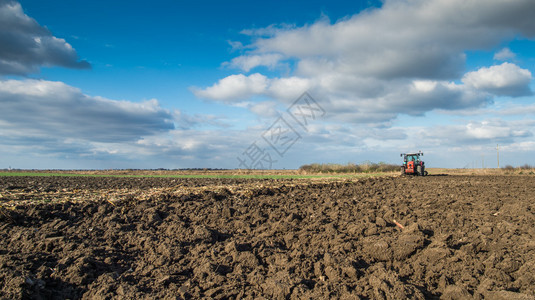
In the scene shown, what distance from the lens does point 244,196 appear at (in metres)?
13.1

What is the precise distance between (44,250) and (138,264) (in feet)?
7.53

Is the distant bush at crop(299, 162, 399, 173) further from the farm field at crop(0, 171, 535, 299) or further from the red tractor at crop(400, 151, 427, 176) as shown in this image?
the farm field at crop(0, 171, 535, 299)

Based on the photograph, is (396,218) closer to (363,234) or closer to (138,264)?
(363,234)

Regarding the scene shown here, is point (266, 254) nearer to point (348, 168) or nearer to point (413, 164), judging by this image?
point (413, 164)

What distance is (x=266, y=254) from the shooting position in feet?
19.6

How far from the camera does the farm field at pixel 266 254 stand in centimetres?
468

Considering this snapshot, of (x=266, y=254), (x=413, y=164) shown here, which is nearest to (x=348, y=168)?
(x=413, y=164)

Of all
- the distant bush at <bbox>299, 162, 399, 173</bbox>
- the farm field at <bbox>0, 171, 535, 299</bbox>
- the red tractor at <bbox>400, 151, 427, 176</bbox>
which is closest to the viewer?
the farm field at <bbox>0, 171, 535, 299</bbox>

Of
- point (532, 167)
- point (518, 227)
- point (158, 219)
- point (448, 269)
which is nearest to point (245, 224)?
point (158, 219)

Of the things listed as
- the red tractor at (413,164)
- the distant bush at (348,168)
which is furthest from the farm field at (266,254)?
the distant bush at (348,168)

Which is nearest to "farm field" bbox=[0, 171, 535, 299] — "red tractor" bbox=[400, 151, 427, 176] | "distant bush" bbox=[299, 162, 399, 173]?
"red tractor" bbox=[400, 151, 427, 176]

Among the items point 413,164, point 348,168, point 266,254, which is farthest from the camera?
point 348,168

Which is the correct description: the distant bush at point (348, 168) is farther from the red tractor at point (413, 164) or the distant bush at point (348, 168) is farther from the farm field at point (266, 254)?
the farm field at point (266, 254)

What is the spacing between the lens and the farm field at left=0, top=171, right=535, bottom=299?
184 inches
